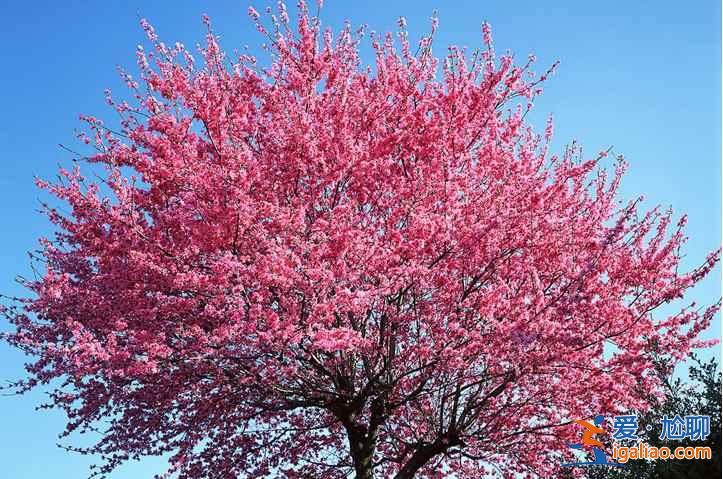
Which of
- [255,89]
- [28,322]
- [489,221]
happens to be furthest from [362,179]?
[28,322]

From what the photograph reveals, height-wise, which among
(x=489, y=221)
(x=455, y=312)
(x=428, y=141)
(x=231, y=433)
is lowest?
(x=231, y=433)

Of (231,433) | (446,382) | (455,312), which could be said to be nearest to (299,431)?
(231,433)

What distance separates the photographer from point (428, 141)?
9.62 m

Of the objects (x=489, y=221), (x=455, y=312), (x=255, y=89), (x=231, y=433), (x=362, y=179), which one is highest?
(x=255, y=89)

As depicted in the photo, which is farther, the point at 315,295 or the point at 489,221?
the point at 489,221

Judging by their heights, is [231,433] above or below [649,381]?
below

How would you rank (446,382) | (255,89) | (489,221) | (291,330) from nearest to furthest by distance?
(291,330), (489,221), (446,382), (255,89)

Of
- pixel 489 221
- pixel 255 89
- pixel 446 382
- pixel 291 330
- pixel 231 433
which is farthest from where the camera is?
pixel 231 433

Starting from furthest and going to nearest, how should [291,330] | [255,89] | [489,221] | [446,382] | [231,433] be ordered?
[231,433] → [255,89] → [446,382] → [489,221] → [291,330]

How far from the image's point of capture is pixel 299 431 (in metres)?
11.4

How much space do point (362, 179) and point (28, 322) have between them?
7.11m

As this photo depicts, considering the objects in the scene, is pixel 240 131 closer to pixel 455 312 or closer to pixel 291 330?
pixel 291 330

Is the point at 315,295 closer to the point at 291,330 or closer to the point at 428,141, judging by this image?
the point at 291,330

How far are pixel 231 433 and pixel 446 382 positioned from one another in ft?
15.5
